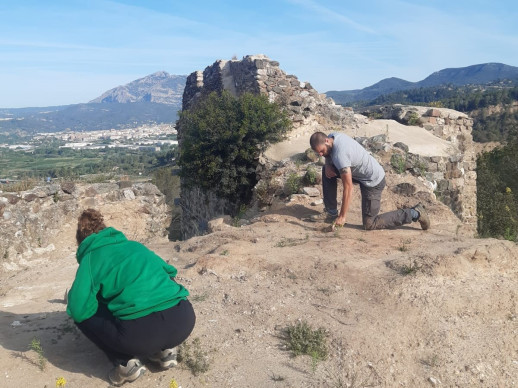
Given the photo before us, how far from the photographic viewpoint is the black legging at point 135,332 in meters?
3.14

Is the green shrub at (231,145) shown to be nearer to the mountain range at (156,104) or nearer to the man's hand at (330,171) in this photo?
the man's hand at (330,171)

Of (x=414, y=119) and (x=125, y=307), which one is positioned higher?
(x=414, y=119)

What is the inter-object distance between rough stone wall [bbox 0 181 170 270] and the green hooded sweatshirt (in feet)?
15.2

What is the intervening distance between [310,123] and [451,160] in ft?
11.5

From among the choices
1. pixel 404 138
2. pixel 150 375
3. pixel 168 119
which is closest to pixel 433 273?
pixel 150 375

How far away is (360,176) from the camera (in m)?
6.14

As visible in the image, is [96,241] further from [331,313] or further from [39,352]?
[331,313]

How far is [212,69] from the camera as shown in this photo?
47.6 ft

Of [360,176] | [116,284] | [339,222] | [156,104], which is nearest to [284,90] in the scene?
[360,176]

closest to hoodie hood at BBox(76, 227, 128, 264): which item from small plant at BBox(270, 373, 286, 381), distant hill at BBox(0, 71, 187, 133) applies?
small plant at BBox(270, 373, 286, 381)

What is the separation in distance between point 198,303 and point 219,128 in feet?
19.8

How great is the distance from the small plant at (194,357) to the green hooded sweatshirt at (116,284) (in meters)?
0.45

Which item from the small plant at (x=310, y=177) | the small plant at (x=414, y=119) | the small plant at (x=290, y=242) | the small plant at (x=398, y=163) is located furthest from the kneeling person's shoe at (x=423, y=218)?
the small plant at (x=414, y=119)

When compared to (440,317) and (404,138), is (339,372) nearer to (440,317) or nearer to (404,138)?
(440,317)
